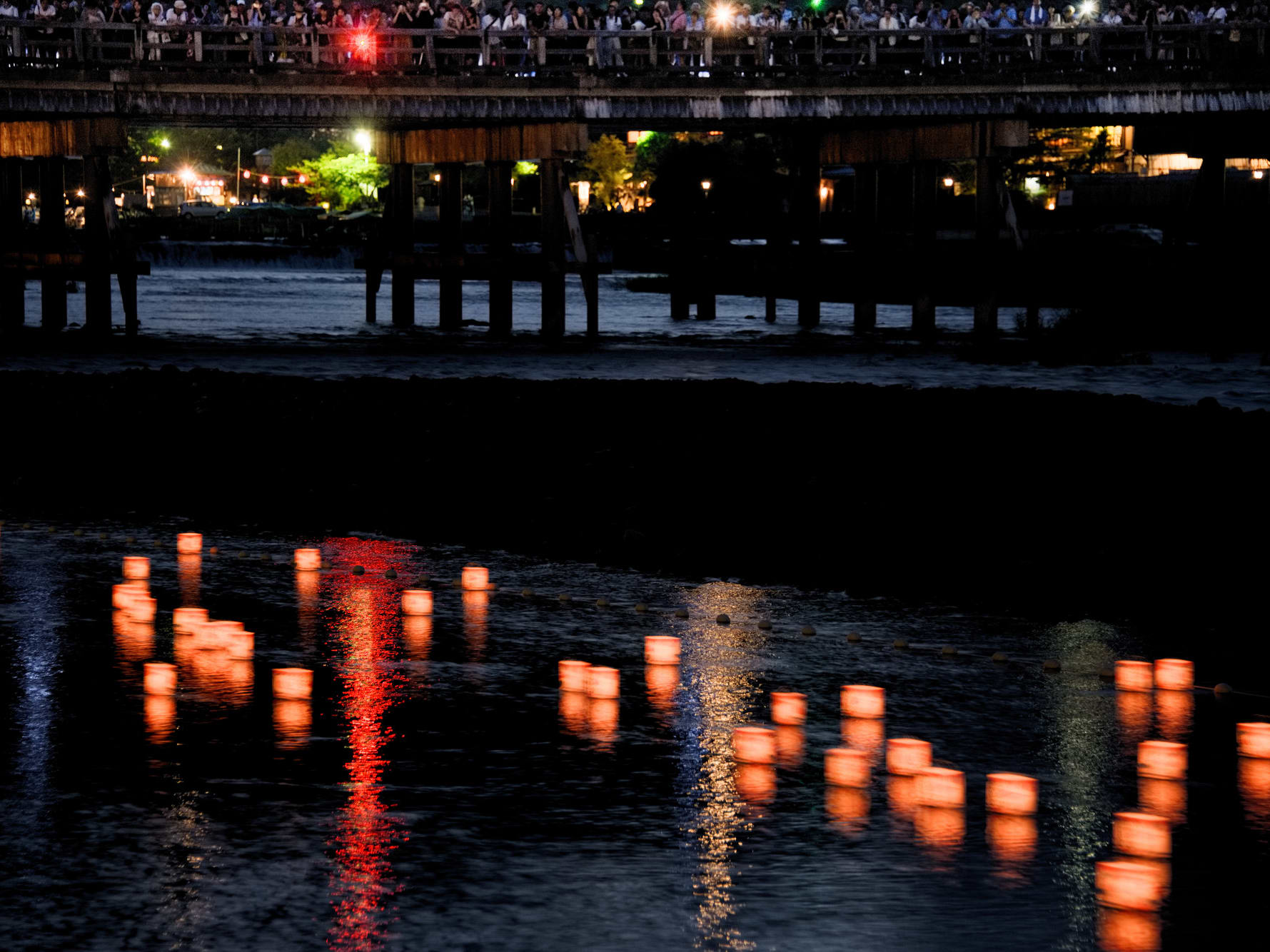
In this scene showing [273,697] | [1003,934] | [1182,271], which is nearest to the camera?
[1003,934]

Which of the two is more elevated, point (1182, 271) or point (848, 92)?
point (848, 92)

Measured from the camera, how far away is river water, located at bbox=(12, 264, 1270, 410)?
3161 cm

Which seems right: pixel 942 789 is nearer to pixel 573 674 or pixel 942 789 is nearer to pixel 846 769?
pixel 846 769

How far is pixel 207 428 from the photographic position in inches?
822

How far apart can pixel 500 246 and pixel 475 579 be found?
2722cm

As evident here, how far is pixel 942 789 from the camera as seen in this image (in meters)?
7.74

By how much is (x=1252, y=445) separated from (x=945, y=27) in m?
17.3

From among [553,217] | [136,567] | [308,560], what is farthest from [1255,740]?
[553,217]

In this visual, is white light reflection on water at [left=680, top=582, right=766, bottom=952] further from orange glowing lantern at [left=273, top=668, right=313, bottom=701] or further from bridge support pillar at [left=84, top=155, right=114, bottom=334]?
bridge support pillar at [left=84, top=155, right=114, bottom=334]

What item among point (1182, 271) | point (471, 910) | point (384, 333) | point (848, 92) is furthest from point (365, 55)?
point (471, 910)

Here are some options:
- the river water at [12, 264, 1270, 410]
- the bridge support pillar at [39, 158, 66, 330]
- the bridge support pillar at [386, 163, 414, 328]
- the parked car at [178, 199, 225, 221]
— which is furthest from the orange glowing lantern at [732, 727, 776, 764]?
the parked car at [178, 199, 225, 221]

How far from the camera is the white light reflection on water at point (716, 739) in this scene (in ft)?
22.0

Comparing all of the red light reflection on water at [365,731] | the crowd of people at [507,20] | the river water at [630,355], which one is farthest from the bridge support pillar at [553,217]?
the red light reflection on water at [365,731]

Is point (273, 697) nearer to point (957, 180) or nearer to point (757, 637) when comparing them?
point (757, 637)
